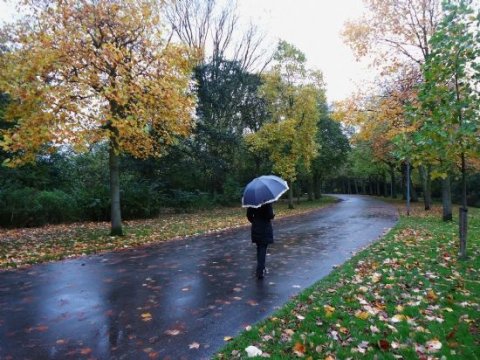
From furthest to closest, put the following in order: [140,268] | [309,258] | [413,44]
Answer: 1. [413,44]
2. [309,258]
3. [140,268]

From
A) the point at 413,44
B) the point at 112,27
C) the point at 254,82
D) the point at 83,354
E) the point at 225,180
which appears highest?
the point at 254,82

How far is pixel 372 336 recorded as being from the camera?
13.9ft

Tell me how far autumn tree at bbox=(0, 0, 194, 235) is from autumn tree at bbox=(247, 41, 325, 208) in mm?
14281

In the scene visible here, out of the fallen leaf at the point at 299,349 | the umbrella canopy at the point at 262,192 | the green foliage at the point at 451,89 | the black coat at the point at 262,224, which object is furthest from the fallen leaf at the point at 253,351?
the green foliage at the point at 451,89

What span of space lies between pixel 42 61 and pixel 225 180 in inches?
787

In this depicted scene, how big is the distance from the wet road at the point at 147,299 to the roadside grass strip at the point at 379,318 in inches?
19.2

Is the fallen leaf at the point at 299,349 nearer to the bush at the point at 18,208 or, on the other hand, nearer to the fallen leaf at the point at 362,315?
the fallen leaf at the point at 362,315

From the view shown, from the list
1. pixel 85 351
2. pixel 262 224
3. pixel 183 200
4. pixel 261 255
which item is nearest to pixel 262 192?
pixel 262 224

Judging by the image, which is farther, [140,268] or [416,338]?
[140,268]

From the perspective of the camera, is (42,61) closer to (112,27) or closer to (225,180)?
(112,27)

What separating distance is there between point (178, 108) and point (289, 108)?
15.9 m

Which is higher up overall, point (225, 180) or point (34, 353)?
point (225, 180)

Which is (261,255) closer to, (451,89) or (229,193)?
(451,89)

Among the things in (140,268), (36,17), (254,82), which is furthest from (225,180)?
(140,268)
